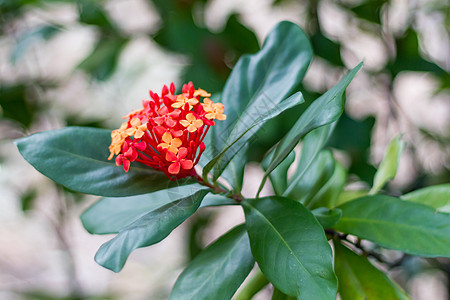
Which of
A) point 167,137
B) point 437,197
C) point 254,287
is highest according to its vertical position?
point 167,137

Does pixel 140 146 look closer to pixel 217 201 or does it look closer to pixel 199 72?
pixel 217 201

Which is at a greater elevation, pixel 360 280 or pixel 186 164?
pixel 186 164

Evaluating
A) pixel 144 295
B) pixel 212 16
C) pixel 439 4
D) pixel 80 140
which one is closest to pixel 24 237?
pixel 144 295

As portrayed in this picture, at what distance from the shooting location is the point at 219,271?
1.43ft

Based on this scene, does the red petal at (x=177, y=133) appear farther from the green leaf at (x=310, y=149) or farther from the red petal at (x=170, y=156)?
the green leaf at (x=310, y=149)

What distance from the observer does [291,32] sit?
520mm

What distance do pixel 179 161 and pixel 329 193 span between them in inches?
8.6

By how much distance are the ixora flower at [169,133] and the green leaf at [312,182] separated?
14cm

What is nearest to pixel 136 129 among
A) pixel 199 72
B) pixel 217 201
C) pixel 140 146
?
pixel 140 146

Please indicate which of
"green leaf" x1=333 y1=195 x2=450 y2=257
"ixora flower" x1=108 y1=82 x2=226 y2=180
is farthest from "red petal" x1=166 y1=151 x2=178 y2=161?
"green leaf" x1=333 y1=195 x2=450 y2=257

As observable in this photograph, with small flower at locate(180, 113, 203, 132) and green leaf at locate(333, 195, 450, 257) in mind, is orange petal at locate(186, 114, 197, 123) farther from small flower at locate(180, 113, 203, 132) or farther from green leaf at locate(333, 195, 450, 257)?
green leaf at locate(333, 195, 450, 257)

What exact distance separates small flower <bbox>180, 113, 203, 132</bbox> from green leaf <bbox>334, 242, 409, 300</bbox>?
0.75 ft

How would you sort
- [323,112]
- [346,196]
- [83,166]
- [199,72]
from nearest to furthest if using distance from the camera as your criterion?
1. [323,112]
2. [83,166]
3. [346,196]
4. [199,72]

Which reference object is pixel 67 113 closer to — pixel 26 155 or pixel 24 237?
pixel 26 155
